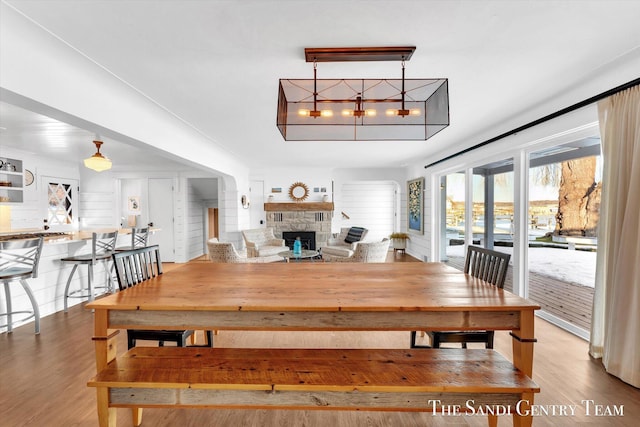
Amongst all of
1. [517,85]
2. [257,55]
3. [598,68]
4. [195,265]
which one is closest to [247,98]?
[257,55]

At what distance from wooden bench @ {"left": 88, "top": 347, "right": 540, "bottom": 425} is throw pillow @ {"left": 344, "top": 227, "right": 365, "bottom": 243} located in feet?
15.3

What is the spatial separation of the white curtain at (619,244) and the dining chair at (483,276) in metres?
1.00

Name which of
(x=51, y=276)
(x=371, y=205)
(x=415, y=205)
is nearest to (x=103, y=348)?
(x=51, y=276)

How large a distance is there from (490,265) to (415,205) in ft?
16.5

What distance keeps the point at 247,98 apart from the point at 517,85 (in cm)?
250

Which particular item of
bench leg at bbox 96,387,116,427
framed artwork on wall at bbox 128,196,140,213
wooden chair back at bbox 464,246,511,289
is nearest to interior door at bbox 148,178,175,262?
framed artwork on wall at bbox 128,196,140,213

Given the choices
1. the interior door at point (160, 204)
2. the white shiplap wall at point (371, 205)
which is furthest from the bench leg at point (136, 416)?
the white shiplap wall at point (371, 205)

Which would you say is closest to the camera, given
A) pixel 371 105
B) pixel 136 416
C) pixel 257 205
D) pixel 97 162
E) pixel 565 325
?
pixel 136 416

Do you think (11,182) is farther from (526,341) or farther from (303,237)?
(526,341)

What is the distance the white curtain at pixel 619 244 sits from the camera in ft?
6.88

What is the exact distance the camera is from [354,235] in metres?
6.39

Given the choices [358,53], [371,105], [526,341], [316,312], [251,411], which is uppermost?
[358,53]

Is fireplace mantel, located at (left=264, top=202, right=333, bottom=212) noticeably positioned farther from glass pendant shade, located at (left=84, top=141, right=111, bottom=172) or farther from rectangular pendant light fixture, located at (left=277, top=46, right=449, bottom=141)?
rectangular pendant light fixture, located at (left=277, top=46, right=449, bottom=141)

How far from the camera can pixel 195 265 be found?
2.54 metres
